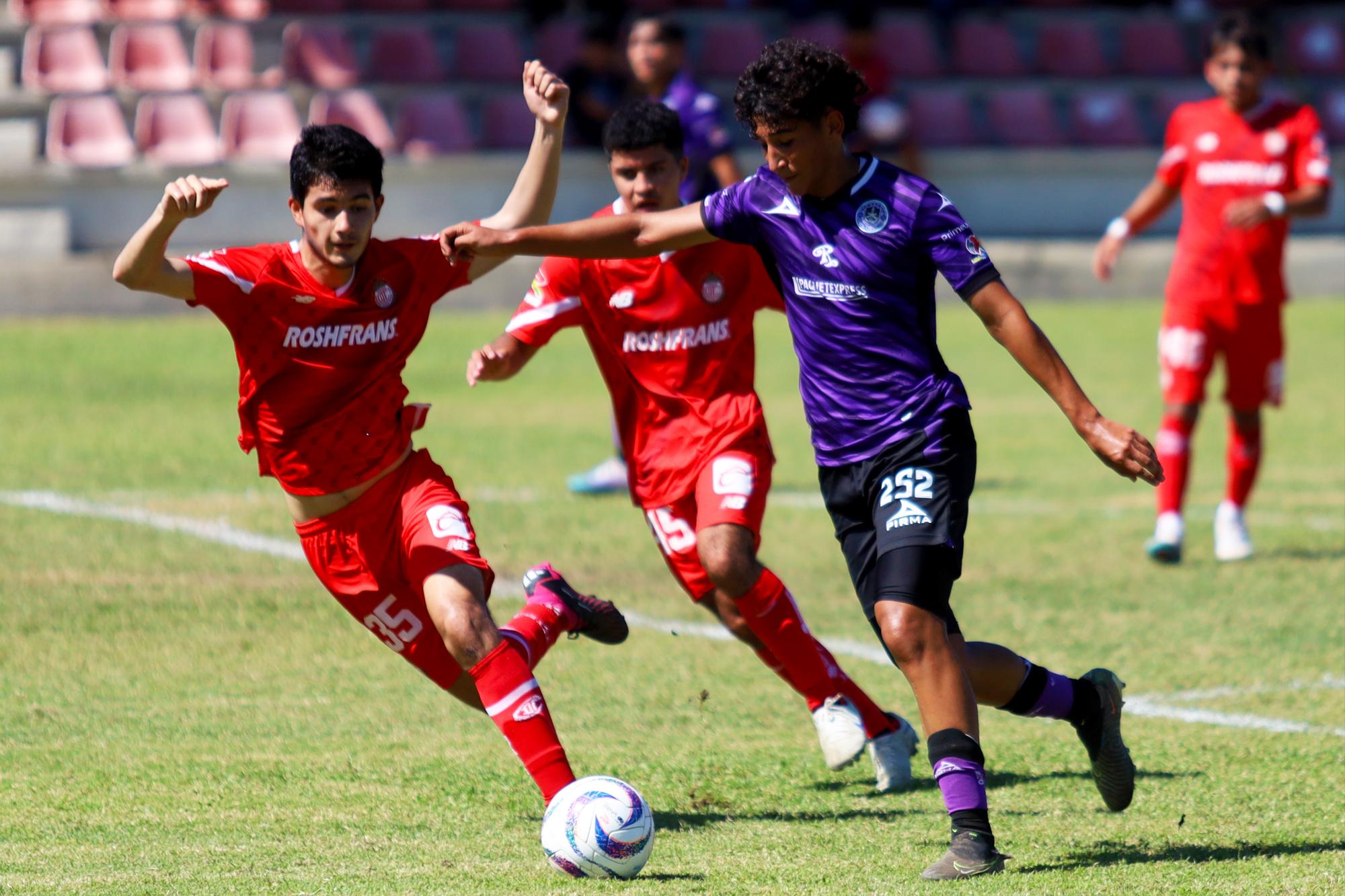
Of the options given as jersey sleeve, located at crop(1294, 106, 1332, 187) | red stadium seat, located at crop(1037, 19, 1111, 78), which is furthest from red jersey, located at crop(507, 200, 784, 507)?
red stadium seat, located at crop(1037, 19, 1111, 78)

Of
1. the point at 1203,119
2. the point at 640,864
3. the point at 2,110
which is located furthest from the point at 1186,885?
the point at 2,110

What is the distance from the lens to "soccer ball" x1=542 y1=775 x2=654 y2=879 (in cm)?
449

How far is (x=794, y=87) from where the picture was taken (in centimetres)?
469

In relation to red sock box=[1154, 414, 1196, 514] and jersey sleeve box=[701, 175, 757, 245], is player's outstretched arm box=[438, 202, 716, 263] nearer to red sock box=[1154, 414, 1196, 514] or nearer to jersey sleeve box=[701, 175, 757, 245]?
jersey sleeve box=[701, 175, 757, 245]

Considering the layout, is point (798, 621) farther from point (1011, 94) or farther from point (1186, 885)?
point (1011, 94)

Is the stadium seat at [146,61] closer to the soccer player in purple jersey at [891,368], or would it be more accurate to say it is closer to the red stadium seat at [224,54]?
the red stadium seat at [224,54]

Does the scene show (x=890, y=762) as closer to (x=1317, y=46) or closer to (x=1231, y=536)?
(x=1231, y=536)

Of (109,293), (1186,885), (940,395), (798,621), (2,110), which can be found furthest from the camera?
(2,110)

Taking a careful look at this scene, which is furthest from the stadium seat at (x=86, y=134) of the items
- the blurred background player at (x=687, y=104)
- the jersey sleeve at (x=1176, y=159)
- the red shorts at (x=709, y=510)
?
the red shorts at (x=709, y=510)

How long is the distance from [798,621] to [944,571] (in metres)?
1.13

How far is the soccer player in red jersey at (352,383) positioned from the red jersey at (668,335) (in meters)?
0.74

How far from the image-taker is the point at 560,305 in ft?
20.5

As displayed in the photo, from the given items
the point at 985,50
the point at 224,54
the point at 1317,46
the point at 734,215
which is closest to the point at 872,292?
the point at 734,215

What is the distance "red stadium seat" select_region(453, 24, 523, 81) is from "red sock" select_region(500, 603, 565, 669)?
1471 centimetres
